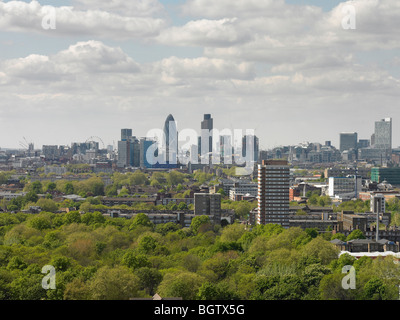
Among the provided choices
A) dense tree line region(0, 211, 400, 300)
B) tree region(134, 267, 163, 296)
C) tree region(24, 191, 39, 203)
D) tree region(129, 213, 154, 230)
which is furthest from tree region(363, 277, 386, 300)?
tree region(24, 191, 39, 203)

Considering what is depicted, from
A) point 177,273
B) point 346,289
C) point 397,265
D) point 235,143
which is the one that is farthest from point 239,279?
point 235,143

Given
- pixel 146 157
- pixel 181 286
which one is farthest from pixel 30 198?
pixel 146 157

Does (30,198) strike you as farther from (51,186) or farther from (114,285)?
(114,285)

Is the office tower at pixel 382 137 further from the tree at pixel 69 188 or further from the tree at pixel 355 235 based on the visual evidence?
the tree at pixel 355 235

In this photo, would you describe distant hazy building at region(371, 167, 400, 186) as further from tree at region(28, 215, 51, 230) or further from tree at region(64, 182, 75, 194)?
tree at region(28, 215, 51, 230)

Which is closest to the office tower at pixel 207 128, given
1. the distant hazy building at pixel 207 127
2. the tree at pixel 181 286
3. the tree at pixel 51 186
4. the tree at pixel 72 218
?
the distant hazy building at pixel 207 127
